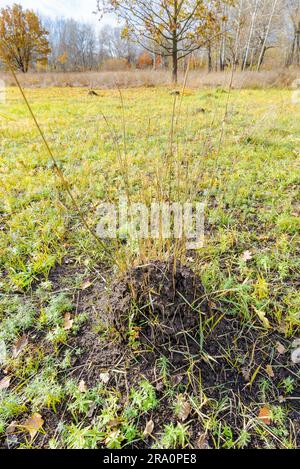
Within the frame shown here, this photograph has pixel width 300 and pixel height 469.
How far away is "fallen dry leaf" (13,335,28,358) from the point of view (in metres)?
1.34

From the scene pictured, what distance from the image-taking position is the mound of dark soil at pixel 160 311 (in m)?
1.29

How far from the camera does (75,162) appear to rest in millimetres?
3553

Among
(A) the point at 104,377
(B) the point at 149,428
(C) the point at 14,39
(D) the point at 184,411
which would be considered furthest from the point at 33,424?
(C) the point at 14,39

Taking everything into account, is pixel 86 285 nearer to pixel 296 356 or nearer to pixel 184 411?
pixel 184 411

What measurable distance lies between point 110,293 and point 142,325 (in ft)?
0.88

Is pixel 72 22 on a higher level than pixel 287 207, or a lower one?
higher

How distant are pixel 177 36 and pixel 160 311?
8.91 metres

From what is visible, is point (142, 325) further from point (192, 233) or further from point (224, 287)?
point (192, 233)

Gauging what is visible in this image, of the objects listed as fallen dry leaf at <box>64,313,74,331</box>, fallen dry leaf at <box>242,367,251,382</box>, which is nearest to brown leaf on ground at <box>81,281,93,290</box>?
fallen dry leaf at <box>64,313,74,331</box>

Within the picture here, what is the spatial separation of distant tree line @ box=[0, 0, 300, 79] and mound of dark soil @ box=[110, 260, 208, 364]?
100 cm

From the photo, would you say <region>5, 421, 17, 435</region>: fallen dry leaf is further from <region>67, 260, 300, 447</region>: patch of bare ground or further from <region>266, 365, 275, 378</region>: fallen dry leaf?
<region>266, 365, 275, 378</region>: fallen dry leaf

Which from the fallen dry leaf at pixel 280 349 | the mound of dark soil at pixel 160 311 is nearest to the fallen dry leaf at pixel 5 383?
the mound of dark soil at pixel 160 311
